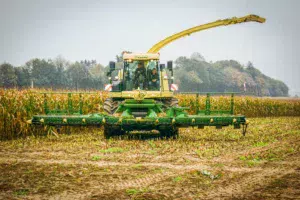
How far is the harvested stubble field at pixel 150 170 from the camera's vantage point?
5.59 m

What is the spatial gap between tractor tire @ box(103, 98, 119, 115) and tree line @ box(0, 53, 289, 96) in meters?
47.4

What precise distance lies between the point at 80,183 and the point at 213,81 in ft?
301

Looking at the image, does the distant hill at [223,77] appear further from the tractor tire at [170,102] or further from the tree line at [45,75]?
the tractor tire at [170,102]

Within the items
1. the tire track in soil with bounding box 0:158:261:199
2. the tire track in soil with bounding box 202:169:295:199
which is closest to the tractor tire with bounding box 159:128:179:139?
the tire track in soil with bounding box 0:158:261:199

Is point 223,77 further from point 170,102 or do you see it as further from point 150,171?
point 150,171

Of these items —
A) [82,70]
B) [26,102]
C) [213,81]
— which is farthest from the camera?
[213,81]

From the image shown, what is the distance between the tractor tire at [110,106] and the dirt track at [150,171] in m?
1.93

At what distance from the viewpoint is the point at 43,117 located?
11352 mm

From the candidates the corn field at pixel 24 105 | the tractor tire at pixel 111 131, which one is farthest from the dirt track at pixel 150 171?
the corn field at pixel 24 105

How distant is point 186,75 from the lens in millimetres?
89875

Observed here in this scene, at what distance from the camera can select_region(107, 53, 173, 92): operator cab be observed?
535 inches

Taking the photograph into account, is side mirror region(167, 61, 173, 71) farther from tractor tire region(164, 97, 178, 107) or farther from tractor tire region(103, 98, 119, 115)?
tractor tire region(103, 98, 119, 115)

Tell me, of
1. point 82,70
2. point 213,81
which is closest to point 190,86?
point 213,81

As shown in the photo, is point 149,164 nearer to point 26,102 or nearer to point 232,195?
point 232,195
